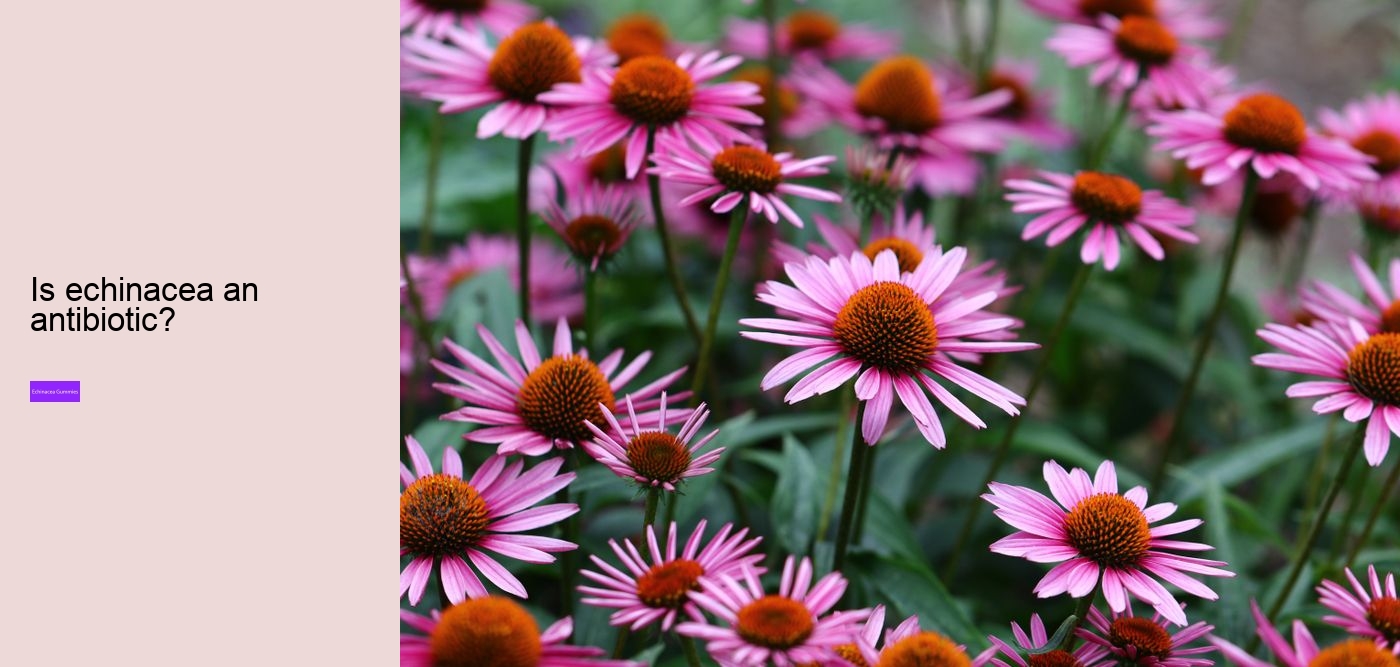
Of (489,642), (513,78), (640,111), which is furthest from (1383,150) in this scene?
(489,642)

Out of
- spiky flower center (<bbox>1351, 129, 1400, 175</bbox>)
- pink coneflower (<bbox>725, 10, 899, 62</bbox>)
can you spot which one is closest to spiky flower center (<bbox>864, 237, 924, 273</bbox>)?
spiky flower center (<bbox>1351, 129, 1400, 175</bbox>)

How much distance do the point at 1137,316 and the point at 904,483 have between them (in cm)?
69

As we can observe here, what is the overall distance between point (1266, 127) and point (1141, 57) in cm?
29

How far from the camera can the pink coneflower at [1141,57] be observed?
1655mm

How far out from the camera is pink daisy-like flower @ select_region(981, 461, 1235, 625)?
0.93m

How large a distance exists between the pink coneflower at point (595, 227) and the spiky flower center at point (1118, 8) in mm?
946

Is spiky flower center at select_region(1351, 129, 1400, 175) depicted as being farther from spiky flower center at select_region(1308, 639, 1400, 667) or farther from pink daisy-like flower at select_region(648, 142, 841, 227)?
spiky flower center at select_region(1308, 639, 1400, 667)

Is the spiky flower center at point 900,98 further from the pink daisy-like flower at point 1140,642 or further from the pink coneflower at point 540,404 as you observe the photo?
the pink daisy-like flower at point 1140,642

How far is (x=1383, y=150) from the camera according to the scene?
1.67 metres

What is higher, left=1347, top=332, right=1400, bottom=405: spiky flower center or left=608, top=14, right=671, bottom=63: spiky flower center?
left=608, top=14, right=671, bottom=63: spiky flower center

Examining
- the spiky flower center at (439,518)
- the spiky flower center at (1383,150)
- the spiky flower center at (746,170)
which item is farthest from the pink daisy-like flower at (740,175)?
the spiky flower center at (1383,150)

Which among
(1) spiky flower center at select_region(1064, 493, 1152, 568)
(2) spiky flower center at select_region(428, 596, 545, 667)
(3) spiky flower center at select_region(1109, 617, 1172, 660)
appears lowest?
(3) spiky flower center at select_region(1109, 617, 1172, 660)

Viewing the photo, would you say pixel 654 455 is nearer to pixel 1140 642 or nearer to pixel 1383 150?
pixel 1140 642
